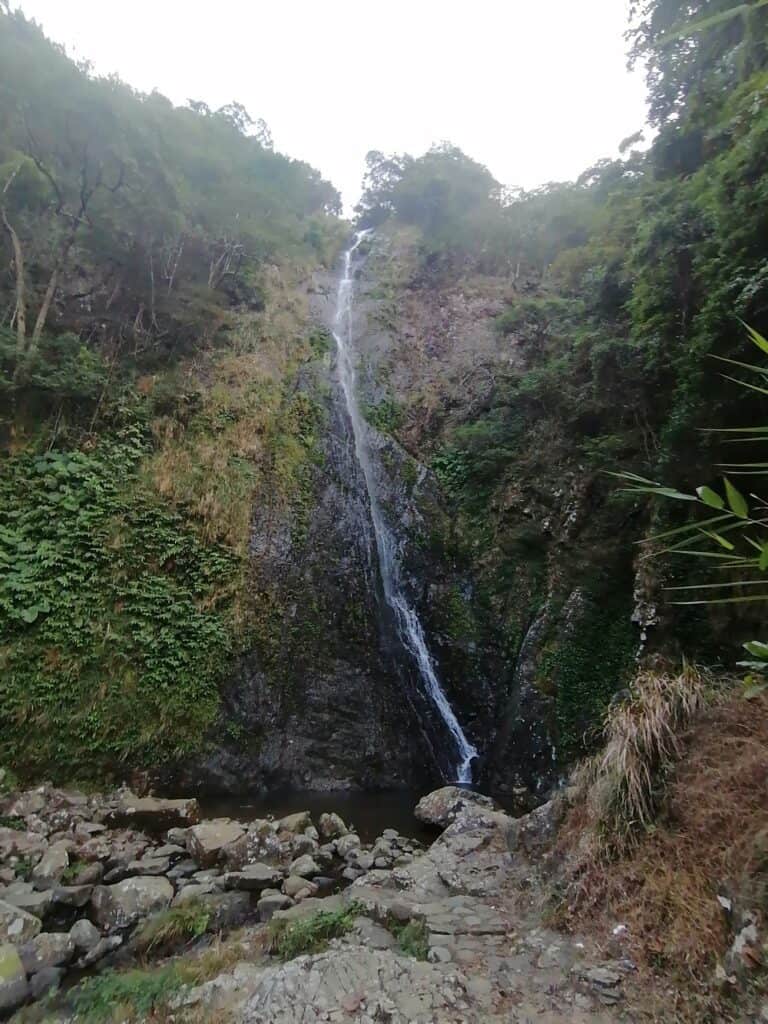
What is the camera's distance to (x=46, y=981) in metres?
3.98

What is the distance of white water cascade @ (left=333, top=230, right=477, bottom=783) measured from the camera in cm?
864

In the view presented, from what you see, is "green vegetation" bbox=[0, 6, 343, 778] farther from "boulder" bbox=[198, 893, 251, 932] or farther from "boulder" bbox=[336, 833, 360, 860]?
A: "boulder" bbox=[198, 893, 251, 932]

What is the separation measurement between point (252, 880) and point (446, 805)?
96.8 inches

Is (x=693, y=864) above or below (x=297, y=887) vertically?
above

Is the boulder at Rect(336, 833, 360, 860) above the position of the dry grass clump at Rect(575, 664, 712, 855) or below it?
below

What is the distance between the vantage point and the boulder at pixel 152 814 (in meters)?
6.38

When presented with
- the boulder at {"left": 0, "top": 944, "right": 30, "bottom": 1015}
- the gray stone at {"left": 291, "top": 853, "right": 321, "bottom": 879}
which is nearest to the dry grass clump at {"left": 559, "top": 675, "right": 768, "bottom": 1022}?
the gray stone at {"left": 291, "top": 853, "right": 321, "bottom": 879}

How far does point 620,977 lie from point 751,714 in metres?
1.58

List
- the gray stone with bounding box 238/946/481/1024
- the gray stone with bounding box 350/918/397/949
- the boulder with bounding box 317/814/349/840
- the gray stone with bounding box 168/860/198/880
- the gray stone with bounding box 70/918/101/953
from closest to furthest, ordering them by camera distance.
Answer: the gray stone with bounding box 238/946/481/1024, the gray stone with bounding box 350/918/397/949, the gray stone with bounding box 70/918/101/953, the gray stone with bounding box 168/860/198/880, the boulder with bounding box 317/814/349/840

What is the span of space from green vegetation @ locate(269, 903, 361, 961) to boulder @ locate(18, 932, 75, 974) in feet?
5.21

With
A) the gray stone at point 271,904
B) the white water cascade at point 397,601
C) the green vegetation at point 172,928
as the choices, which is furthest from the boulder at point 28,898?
the white water cascade at point 397,601

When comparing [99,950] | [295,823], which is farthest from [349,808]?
[99,950]

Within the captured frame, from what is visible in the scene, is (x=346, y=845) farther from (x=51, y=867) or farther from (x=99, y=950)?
(x=51, y=867)

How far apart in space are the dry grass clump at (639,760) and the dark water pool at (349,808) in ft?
10.9
